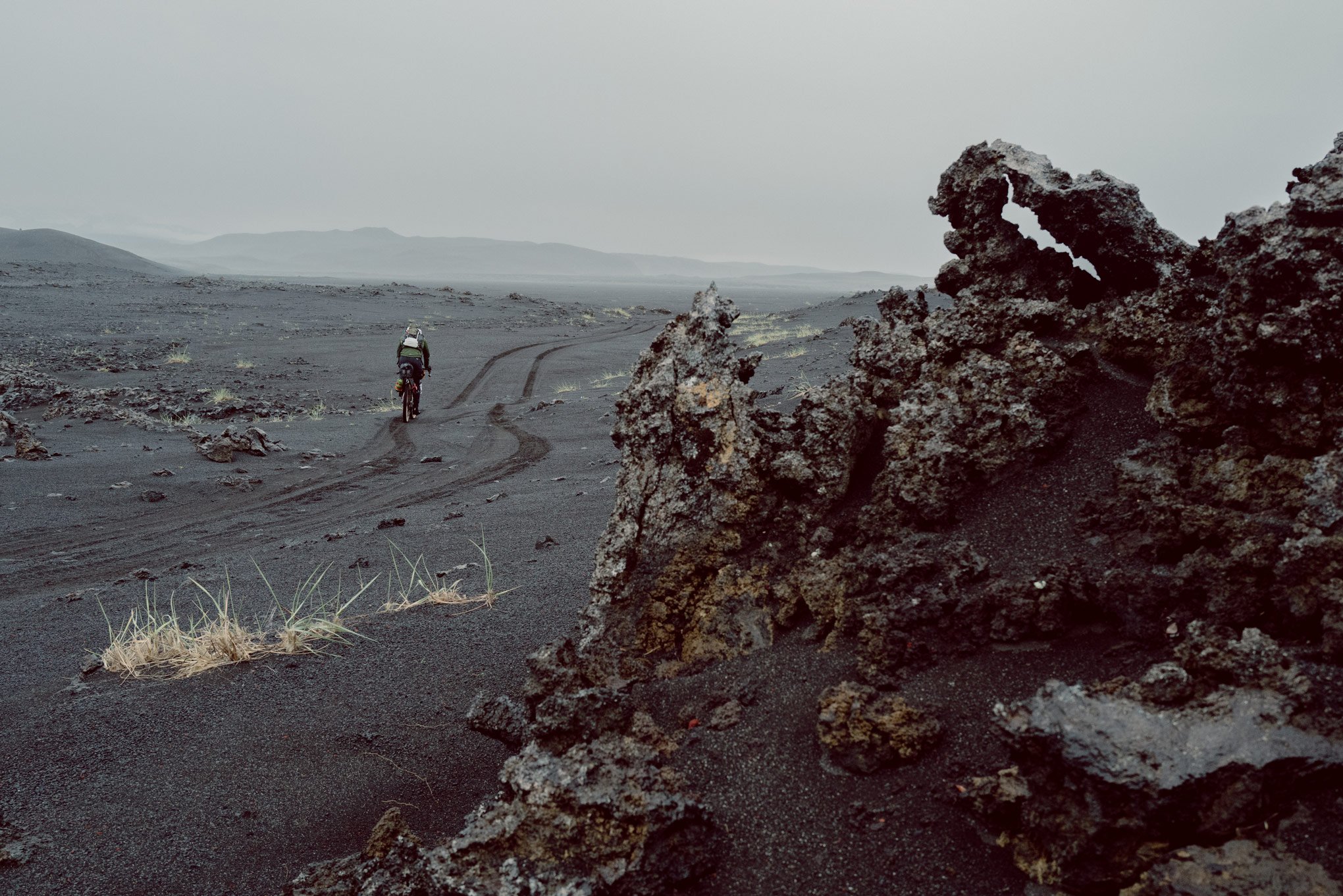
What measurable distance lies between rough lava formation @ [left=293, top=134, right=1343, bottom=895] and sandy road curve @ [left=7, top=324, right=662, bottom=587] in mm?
4809

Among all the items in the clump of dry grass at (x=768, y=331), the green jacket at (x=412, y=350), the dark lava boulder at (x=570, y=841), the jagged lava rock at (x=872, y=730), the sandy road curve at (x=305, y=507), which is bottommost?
the sandy road curve at (x=305, y=507)

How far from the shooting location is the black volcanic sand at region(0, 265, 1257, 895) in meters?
2.05

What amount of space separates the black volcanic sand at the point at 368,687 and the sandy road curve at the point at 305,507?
39mm

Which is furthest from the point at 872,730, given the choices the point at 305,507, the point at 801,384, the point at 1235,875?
the point at 801,384

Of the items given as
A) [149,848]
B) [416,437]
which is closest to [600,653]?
[149,848]

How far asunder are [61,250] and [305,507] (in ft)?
283

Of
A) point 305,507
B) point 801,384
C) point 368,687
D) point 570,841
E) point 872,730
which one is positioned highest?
point 801,384

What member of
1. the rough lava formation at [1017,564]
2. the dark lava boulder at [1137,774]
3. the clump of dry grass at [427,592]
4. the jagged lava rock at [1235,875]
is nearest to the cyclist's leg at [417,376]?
the clump of dry grass at [427,592]

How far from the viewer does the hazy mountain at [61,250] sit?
68.6 m

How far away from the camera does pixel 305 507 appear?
8016 mm

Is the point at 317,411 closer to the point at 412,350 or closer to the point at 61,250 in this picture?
the point at 412,350

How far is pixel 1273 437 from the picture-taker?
2248mm

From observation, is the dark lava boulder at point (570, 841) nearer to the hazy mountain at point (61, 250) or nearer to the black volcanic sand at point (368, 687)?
the black volcanic sand at point (368, 687)

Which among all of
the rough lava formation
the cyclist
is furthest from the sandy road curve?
the rough lava formation
